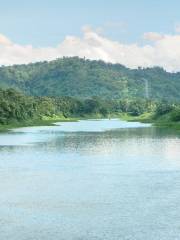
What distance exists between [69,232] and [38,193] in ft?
31.6

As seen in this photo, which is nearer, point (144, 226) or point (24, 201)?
point (144, 226)

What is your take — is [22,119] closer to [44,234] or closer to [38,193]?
[38,193]

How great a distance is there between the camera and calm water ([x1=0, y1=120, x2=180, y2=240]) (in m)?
24.4

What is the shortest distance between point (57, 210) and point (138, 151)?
3264 cm

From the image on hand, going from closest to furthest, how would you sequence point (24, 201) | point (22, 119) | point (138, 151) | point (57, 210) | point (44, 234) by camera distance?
point (44, 234)
point (57, 210)
point (24, 201)
point (138, 151)
point (22, 119)

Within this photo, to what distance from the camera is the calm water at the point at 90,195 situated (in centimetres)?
2438

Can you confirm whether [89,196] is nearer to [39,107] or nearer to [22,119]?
[22,119]

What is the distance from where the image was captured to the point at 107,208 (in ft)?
94.4

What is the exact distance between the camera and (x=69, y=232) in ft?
79.0

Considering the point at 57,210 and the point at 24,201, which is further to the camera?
the point at 24,201

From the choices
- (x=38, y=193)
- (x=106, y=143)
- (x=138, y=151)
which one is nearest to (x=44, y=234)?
(x=38, y=193)

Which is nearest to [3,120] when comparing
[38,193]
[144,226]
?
[38,193]

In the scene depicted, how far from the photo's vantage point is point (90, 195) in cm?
3272

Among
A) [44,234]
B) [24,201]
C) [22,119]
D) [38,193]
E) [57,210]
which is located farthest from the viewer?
[22,119]
